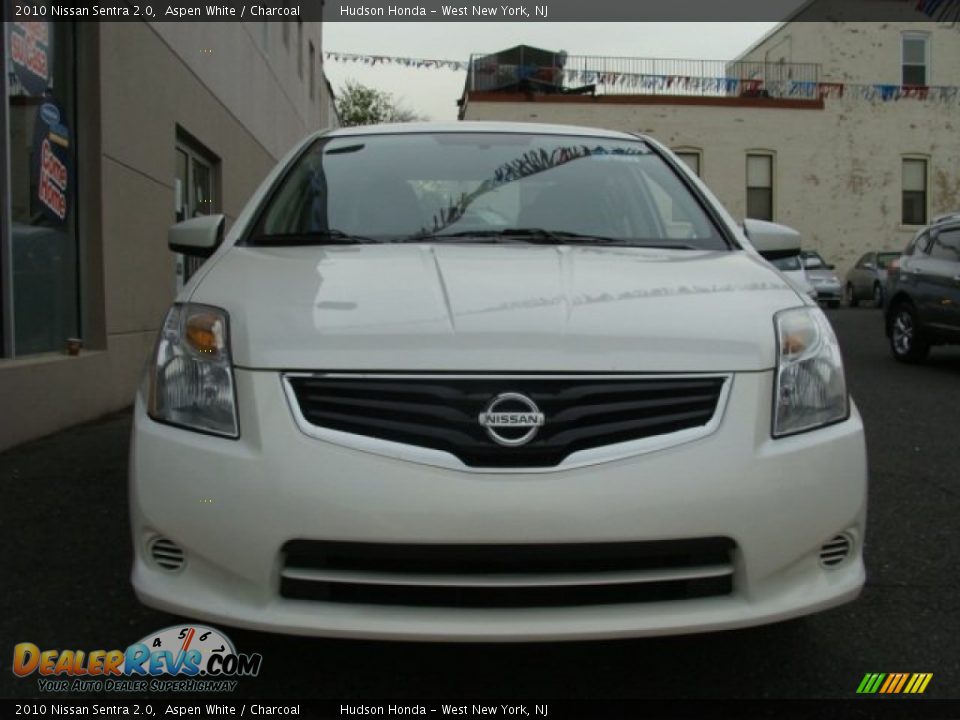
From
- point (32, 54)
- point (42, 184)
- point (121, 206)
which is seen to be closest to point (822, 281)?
point (121, 206)

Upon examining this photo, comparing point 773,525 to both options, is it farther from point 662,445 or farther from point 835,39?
point 835,39

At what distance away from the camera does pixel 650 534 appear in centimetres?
A: 212

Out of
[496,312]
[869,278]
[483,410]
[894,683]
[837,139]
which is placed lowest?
[894,683]

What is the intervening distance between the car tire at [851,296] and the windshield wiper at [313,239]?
22.9m

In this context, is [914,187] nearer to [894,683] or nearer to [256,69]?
[256,69]

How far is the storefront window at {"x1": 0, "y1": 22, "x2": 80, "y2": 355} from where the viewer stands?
5.81 m

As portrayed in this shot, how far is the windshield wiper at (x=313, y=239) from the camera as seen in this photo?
3135mm

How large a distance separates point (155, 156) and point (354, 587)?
6.46 meters

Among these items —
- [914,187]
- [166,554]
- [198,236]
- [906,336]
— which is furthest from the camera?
[914,187]

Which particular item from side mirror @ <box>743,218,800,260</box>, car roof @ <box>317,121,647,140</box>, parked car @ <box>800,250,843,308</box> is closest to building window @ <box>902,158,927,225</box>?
parked car @ <box>800,250,843,308</box>

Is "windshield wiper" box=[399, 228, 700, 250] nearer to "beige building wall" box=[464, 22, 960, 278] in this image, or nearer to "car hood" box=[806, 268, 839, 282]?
"car hood" box=[806, 268, 839, 282]

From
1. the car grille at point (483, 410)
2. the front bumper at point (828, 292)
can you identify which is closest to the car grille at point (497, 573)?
the car grille at point (483, 410)

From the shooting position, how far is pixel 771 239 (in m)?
3.53

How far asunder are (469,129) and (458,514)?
223cm
